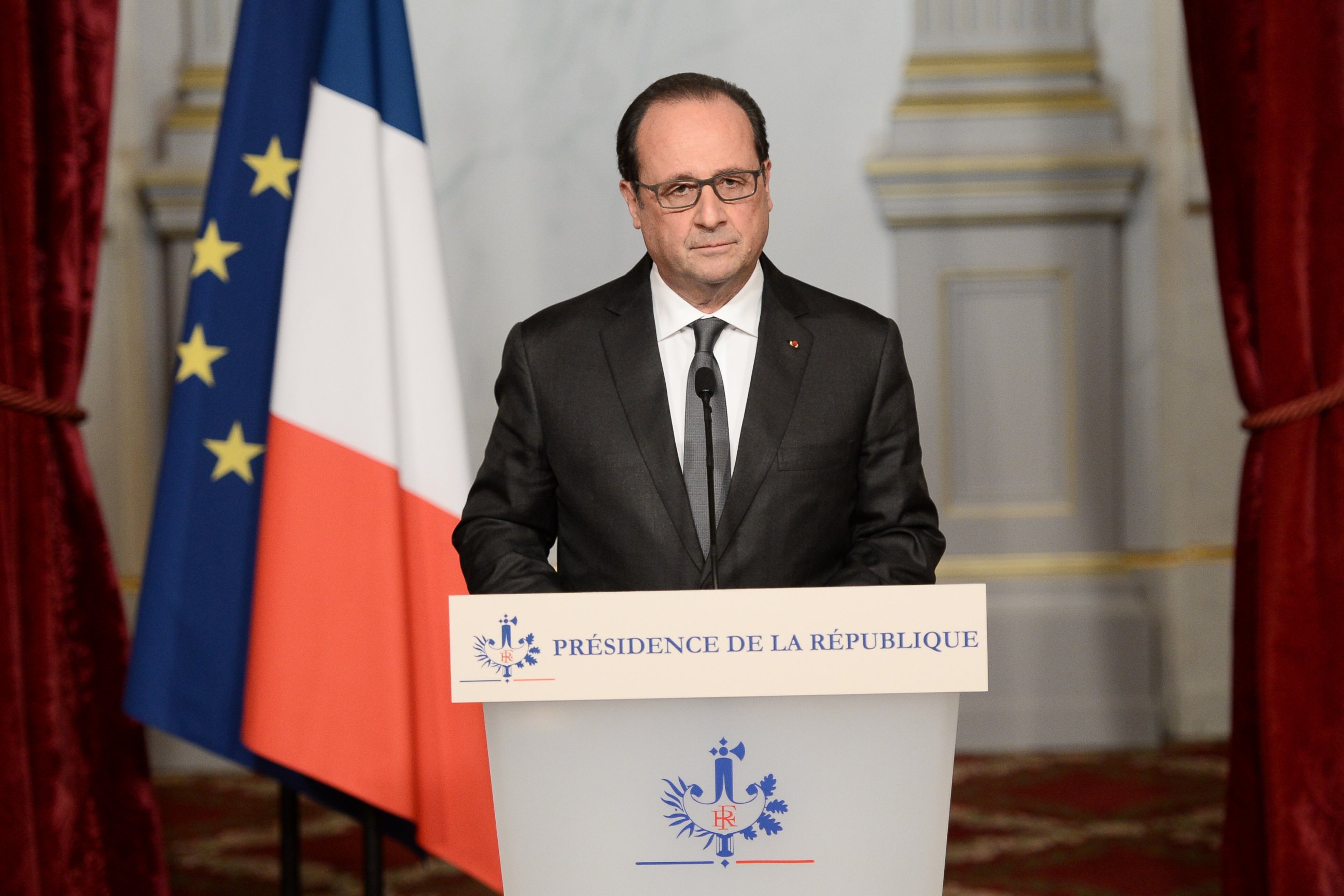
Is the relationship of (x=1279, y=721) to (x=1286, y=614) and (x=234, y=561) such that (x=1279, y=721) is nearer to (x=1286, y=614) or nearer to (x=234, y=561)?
(x=1286, y=614)

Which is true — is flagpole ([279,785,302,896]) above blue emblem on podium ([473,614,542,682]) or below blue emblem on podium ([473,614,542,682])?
below

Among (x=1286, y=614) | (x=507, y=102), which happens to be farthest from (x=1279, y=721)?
(x=507, y=102)

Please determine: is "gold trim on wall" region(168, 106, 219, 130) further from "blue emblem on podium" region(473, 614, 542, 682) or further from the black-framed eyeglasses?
"blue emblem on podium" region(473, 614, 542, 682)

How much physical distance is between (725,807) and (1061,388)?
324 centimetres

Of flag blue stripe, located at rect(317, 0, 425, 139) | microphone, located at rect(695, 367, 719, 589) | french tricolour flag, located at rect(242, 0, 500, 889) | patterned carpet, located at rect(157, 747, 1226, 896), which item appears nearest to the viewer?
microphone, located at rect(695, 367, 719, 589)

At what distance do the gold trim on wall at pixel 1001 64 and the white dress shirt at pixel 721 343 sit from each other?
2633mm

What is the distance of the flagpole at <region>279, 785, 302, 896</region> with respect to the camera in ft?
8.41

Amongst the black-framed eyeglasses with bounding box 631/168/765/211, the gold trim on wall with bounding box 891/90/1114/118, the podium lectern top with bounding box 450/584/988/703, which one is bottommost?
the podium lectern top with bounding box 450/584/988/703

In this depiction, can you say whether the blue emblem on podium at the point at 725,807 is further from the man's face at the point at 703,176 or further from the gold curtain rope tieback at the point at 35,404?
the gold curtain rope tieback at the point at 35,404

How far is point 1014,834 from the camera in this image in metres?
3.33

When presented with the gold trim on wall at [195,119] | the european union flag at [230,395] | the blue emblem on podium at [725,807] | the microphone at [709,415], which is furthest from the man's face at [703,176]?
the gold trim on wall at [195,119]

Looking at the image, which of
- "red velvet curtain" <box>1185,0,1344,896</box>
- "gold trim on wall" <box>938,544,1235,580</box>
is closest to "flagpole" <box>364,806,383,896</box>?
"red velvet curtain" <box>1185,0,1344,896</box>

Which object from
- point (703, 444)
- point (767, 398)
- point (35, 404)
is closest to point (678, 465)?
point (703, 444)

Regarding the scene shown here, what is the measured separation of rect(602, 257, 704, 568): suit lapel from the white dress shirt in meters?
0.02
